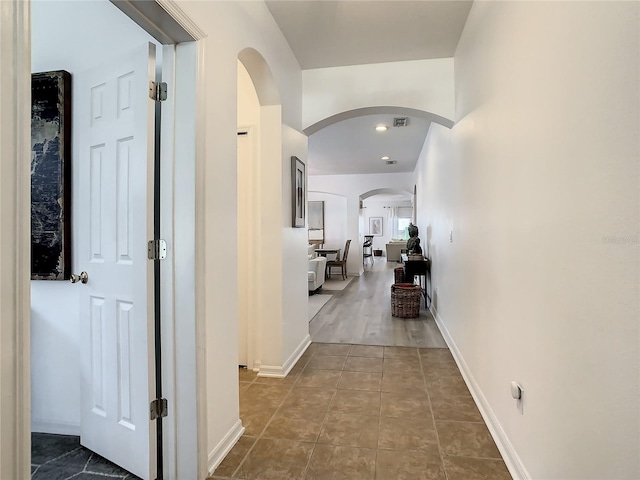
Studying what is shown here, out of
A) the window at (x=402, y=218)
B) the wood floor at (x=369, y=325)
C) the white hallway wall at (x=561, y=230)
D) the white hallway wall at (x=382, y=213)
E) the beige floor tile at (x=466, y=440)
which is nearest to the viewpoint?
the white hallway wall at (x=561, y=230)

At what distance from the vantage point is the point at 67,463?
1843 mm

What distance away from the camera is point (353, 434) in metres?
2.08

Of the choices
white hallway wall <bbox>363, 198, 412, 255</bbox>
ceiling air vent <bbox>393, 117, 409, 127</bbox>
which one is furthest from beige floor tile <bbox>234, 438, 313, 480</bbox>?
white hallway wall <bbox>363, 198, 412, 255</bbox>

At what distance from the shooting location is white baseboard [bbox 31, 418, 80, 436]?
2.10 m

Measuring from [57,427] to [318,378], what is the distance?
1.70 m

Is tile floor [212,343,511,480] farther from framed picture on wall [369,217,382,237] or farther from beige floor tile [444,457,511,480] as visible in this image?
framed picture on wall [369,217,382,237]

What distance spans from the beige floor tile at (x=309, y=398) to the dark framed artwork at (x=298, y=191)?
53.2 inches

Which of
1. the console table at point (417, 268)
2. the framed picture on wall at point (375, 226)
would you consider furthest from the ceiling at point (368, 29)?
the framed picture on wall at point (375, 226)

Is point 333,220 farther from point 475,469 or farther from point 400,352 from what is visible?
point 475,469

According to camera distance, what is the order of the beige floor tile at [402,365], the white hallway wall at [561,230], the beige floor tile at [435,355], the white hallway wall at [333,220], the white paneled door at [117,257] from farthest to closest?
1. the white hallway wall at [333,220]
2. the beige floor tile at [435,355]
3. the beige floor tile at [402,365]
4. the white paneled door at [117,257]
5. the white hallway wall at [561,230]

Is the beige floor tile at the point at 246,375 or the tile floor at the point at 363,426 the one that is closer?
the tile floor at the point at 363,426

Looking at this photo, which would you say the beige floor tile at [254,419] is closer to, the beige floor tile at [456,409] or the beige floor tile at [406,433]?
the beige floor tile at [406,433]

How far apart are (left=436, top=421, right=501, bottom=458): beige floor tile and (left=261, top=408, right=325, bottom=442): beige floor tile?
27.8 inches

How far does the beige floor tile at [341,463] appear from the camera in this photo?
1728 millimetres
